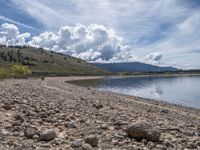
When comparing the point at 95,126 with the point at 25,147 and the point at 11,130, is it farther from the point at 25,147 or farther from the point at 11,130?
the point at 25,147

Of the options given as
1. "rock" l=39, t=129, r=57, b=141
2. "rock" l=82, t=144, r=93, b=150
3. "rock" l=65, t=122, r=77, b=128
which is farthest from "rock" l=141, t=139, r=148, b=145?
"rock" l=39, t=129, r=57, b=141

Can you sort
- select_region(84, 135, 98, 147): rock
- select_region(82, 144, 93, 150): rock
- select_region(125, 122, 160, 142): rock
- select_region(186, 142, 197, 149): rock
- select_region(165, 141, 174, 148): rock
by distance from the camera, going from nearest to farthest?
select_region(82, 144, 93, 150): rock < select_region(84, 135, 98, 147): rock < select_region(165, 141, 174, 148): rock < select_region(125, 122, 160, 142): rock < select_region(186, 142, 197, 149): rock

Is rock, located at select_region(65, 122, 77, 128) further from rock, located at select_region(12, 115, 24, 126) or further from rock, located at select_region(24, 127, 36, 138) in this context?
rock, located at select_region(24, 127, 36, 138)

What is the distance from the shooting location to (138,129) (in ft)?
45.6

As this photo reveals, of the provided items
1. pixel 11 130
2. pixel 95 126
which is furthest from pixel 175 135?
pixel 11 130

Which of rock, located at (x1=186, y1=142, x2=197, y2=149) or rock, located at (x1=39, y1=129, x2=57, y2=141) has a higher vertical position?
rock, located at (x1=39, y1=129, x2=57, y2=141)

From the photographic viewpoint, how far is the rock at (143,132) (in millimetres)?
13875

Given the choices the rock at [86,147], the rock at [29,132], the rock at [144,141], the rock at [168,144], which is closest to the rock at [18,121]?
the rock at [29,132]

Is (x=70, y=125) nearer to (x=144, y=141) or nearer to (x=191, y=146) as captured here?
(x=144, y=141)

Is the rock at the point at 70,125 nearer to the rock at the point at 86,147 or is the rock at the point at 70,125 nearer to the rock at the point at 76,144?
the rock at the point at 76,144

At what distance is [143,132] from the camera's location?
1388 centimetres

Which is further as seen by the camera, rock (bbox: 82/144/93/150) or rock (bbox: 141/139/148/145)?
rock (bbox: 141/139/148/145)

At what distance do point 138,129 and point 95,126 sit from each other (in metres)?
2.82

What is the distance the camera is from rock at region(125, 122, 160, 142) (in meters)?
13.9
